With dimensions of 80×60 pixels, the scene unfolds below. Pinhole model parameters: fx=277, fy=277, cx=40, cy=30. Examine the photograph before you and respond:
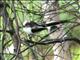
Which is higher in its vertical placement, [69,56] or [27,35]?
[27,35]

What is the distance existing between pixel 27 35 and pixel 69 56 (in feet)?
1.70

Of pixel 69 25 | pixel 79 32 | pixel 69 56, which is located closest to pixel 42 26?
pixel 69 25

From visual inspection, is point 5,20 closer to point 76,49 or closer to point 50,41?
point 50,41

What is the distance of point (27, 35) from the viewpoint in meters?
2.23

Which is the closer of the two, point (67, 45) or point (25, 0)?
point (67, 45)

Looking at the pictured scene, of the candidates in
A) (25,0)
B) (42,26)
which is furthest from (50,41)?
(25,0)

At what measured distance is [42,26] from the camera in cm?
224

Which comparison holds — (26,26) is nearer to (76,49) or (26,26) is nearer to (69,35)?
(69,35)

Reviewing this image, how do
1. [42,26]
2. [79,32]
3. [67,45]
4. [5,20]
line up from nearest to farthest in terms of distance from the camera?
1. [5,20]
2. [42,26]
3. [67,45]
4. [79,32]

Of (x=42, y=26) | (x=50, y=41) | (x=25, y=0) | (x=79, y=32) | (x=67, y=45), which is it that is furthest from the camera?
(x=25, y=0)

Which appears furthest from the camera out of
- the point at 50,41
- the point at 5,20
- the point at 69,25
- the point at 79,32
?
the point at 79,32

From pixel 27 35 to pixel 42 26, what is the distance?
0.14m

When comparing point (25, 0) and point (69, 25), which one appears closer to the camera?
point (69, 25)

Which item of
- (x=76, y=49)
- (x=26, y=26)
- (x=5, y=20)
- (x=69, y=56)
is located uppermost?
(x=5, y=20)
